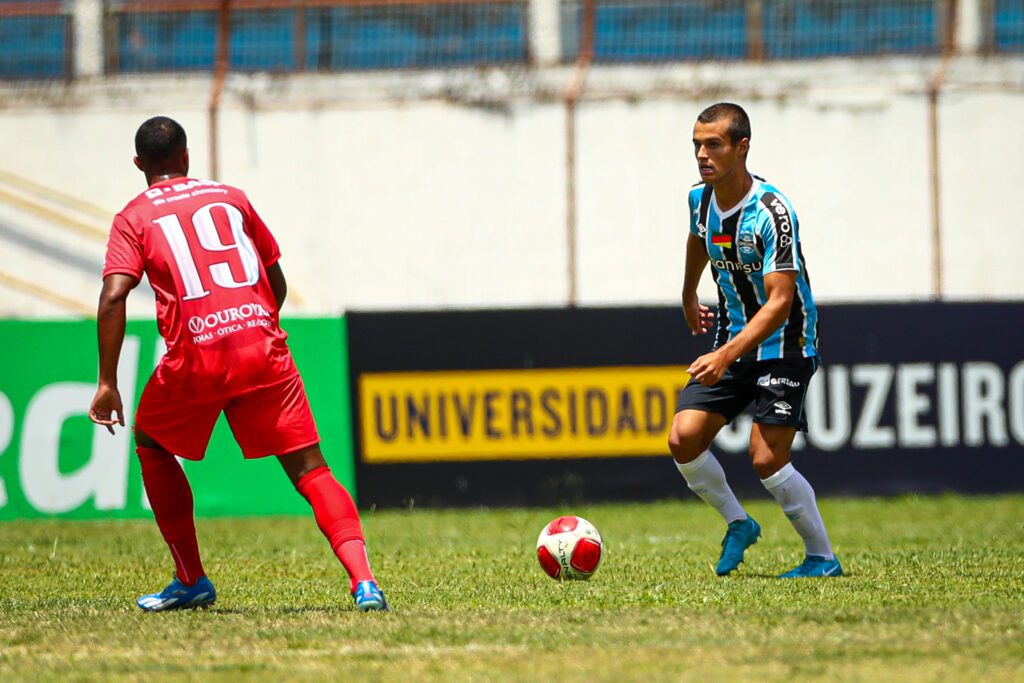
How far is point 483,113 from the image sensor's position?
16875 mm

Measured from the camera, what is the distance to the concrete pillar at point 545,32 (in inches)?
687

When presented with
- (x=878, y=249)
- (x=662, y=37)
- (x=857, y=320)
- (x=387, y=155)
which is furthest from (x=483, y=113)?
(x=857, y=320)

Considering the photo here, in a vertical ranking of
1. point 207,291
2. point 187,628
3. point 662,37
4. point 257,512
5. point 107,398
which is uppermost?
point 662,37

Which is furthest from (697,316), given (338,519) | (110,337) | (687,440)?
(110,337)

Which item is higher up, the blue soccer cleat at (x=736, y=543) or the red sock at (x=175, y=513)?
the red sock at (x=175, y=513)

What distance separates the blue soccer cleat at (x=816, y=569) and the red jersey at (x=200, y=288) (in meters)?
2.77

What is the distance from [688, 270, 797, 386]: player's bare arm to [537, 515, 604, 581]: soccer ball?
95cm

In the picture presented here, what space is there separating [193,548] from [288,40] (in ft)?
39.9

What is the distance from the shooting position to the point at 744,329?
21.8ft

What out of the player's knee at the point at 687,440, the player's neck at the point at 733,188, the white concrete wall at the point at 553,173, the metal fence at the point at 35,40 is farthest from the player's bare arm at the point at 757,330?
the metal fence at the point at 35,40

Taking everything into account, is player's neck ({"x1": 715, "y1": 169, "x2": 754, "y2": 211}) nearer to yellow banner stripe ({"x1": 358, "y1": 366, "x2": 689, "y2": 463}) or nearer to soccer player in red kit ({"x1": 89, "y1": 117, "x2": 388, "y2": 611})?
soccer player in red kit ({"x1": 89, "y1": 117, "x2": 388, "y2": 611})

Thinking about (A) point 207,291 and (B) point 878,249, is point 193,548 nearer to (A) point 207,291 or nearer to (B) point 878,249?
(A) point 207,291

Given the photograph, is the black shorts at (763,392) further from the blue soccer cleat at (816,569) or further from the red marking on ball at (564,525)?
the red marking on ball at (564,525)

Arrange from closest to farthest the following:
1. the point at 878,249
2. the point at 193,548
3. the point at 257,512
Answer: the point at 193,548 → the point at 257,512 → the point at 878,249
